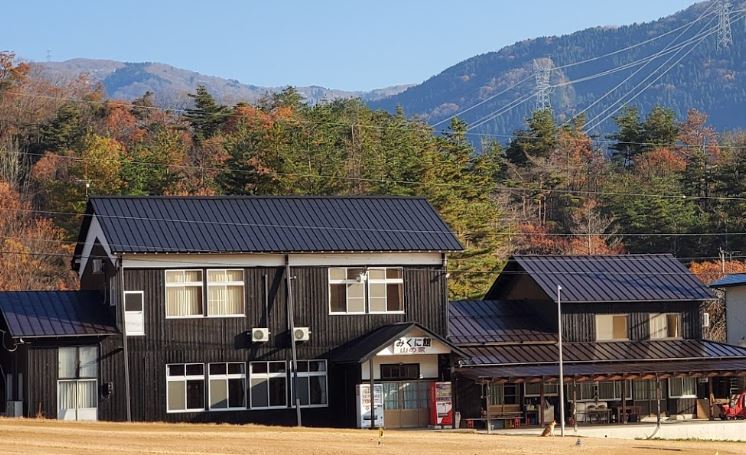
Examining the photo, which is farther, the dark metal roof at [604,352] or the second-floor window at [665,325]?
the second-floor window at [665,325]

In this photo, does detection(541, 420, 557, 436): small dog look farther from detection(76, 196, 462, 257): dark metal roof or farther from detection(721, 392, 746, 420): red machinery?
detection(721, 392, 746, 420): red machinery

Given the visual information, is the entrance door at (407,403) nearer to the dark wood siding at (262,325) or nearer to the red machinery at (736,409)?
the dark wood siding at (262,325)

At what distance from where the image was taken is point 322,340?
156 ft

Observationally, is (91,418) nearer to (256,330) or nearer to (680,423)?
(256,330)

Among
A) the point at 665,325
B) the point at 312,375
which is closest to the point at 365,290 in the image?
the point at 312,375

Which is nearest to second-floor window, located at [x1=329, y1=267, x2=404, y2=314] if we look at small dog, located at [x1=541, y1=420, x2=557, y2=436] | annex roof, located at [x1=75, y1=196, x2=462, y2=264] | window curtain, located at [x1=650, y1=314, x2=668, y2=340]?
annex roof, located at [x1=75, y1=196, x2=462, y2=264]

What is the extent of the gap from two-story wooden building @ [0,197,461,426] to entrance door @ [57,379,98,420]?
4 cm

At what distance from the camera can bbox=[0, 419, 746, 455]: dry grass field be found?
32125 millimetres

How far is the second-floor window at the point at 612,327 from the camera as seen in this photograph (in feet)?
170

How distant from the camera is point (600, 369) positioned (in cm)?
4841

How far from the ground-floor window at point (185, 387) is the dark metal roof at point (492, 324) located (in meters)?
9.33

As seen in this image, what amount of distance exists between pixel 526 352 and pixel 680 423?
20.3ft

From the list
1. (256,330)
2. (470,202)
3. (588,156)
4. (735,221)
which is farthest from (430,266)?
(588,156)

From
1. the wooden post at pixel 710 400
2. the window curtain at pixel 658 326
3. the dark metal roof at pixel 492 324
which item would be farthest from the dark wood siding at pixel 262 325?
the wooden post at pixel 710 400
